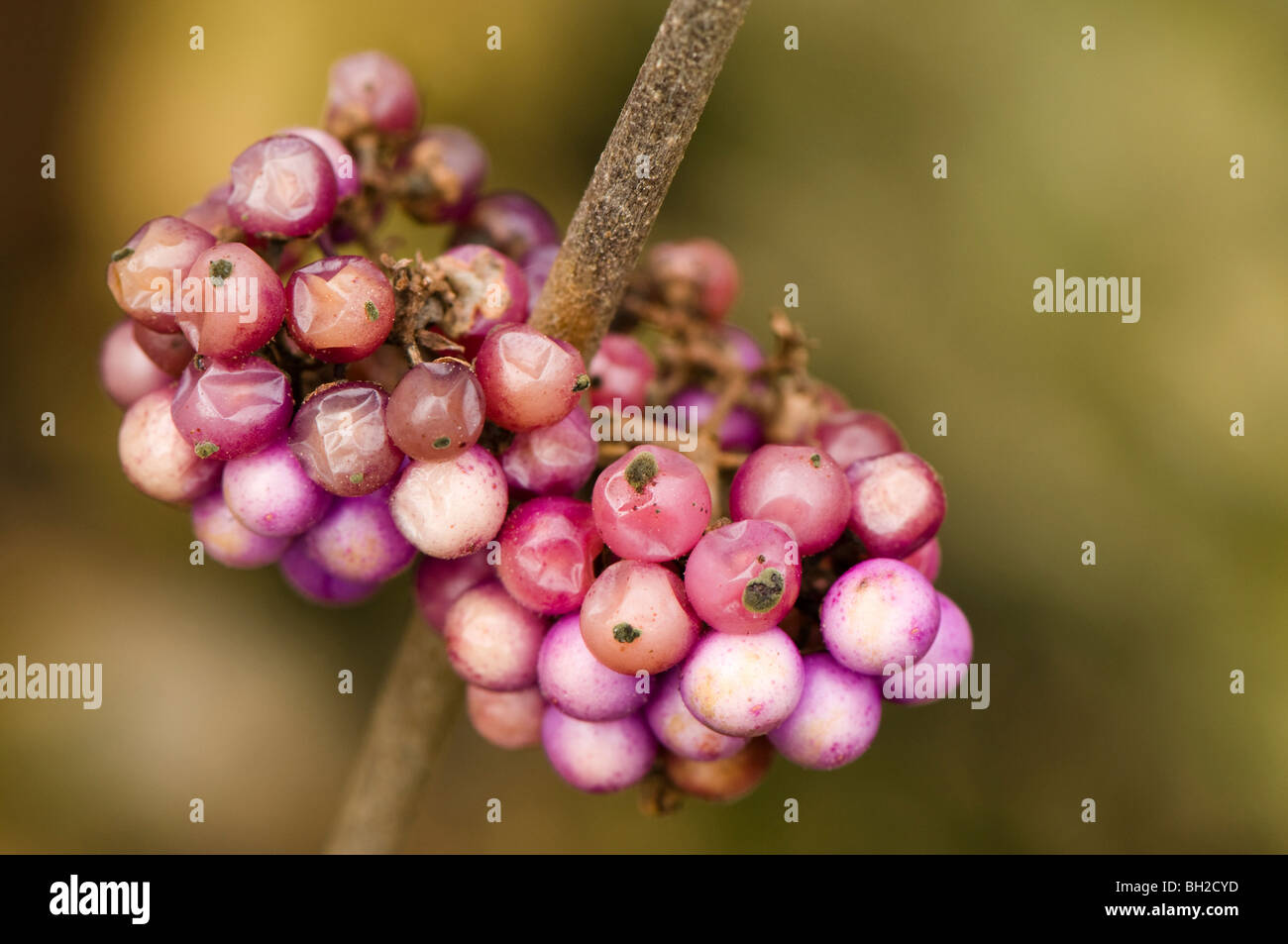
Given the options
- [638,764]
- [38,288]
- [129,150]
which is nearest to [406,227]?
[129,150]

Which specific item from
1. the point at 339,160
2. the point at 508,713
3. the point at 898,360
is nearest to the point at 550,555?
the point at 508,713

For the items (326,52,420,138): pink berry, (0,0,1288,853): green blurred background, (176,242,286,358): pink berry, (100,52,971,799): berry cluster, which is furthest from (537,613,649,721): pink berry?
(0,0,1288,853): green blurred background

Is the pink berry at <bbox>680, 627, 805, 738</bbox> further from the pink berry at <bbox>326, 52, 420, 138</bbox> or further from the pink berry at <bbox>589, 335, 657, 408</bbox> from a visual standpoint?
the pink berry at <bbox>326, 52, 420, 138</bbox>

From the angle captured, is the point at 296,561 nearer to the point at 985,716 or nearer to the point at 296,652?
the point at 296,652

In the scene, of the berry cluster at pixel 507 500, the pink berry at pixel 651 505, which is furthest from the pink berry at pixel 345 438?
the pink berry at pixel 651 505

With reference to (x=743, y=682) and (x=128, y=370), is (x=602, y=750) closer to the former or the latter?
(x=743, y=682)

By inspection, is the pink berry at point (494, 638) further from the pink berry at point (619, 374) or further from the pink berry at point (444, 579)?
the pink berry at point (619, 374)
